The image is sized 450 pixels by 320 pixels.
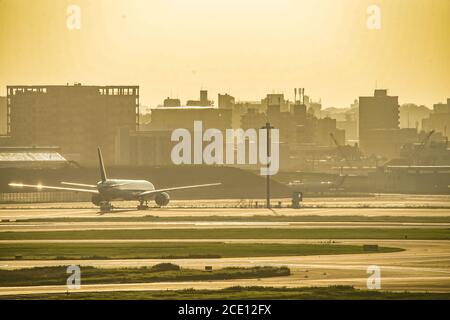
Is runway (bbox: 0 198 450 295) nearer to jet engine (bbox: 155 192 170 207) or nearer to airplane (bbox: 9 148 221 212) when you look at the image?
airplane (bbox: 9 148 221 212)

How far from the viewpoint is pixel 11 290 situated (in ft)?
277

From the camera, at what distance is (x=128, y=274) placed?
9112cm

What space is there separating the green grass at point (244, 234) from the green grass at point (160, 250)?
759cm

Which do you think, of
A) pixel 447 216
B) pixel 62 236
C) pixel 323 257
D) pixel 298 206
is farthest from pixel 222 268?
pixel 298 206

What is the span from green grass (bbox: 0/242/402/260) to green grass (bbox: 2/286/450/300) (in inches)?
879

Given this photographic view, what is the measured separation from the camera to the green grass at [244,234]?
12406cm

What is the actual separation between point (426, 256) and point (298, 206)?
7483cm

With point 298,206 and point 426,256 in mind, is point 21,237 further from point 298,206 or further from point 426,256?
point 298,206

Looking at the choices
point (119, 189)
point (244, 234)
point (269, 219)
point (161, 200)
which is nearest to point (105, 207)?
point (119, 189)

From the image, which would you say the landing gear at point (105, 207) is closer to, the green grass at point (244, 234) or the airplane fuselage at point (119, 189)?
the airplane fuselage at point (119, 189)

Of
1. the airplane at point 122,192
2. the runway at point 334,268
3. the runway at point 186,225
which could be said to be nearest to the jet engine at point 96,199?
the airplane at point 122,192

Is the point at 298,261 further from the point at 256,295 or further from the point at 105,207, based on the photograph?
the point at 105,207
